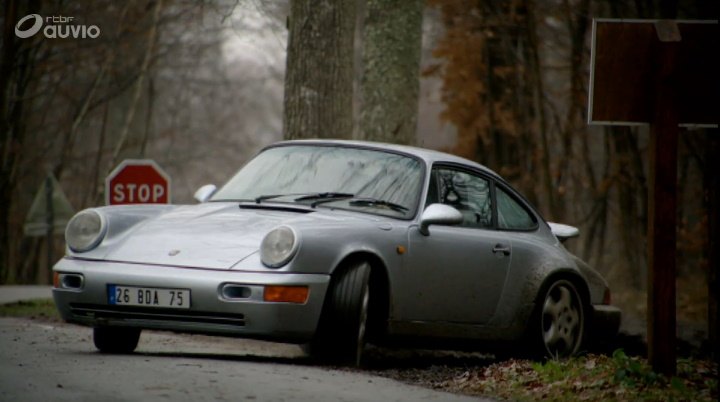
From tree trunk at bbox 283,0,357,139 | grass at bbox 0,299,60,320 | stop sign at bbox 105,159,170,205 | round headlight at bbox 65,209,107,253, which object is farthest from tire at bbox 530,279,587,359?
stop sign at bbox 105,159,170,205

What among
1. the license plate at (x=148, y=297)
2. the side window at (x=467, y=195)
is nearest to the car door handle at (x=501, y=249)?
the side window at (x=467, y=195)

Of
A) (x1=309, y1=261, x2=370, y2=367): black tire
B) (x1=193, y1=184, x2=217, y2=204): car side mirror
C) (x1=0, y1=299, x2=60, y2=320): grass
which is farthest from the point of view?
(x1=0, y1=299, x2=60, y2=320): grass

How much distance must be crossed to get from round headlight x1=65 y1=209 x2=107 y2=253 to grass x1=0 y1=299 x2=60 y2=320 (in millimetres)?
4930

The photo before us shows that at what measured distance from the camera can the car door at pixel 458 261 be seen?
31.1 feet

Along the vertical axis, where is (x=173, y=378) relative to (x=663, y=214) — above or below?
below

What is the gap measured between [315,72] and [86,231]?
5.79 metres

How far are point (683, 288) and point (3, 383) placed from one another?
1645cm

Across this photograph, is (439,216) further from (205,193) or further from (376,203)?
(205,193)

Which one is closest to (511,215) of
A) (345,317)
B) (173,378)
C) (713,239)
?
(713,239)

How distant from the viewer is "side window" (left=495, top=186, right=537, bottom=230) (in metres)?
10.7

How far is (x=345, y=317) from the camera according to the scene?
28.6 feet

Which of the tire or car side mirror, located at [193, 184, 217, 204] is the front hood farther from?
the tire

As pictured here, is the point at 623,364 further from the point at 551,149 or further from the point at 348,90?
the point at 551,149

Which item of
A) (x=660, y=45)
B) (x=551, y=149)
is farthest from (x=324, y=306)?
(x=551, y=149)
